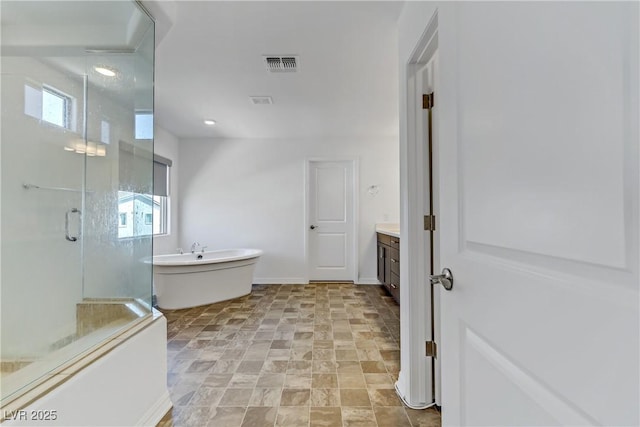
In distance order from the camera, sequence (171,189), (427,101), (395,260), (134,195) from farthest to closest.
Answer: (171,189)
(395,260)
(134,195)
(427,101)

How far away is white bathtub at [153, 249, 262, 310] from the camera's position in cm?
342

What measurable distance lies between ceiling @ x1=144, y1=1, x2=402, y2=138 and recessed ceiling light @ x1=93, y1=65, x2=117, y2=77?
0.39 m

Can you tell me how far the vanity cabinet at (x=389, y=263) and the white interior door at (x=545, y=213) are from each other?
253 centimetres

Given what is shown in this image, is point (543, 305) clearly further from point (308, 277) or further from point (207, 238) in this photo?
point (207, 238)

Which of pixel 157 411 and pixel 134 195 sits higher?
pixel 134 195

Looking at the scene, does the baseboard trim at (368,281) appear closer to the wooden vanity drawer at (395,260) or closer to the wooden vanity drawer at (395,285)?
the wooden vanity drawer at (395,285)

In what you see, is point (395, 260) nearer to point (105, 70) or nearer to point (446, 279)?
point (446, 279)

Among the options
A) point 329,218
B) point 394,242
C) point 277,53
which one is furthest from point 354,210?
point 277,53

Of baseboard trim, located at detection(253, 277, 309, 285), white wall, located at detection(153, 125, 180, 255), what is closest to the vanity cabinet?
baseboard trim, located at detection(253, 277, 309, 285)

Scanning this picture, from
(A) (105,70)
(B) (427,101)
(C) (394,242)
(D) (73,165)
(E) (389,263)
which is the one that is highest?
(A) (105,70)

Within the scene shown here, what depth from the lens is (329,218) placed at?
482cm

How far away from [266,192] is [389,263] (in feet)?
7.50

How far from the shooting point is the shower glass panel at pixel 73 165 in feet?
5.74

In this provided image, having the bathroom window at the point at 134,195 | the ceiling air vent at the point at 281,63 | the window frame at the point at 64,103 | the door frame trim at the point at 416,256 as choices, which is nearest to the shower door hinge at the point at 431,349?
the door frame trim at the point at 416,256
